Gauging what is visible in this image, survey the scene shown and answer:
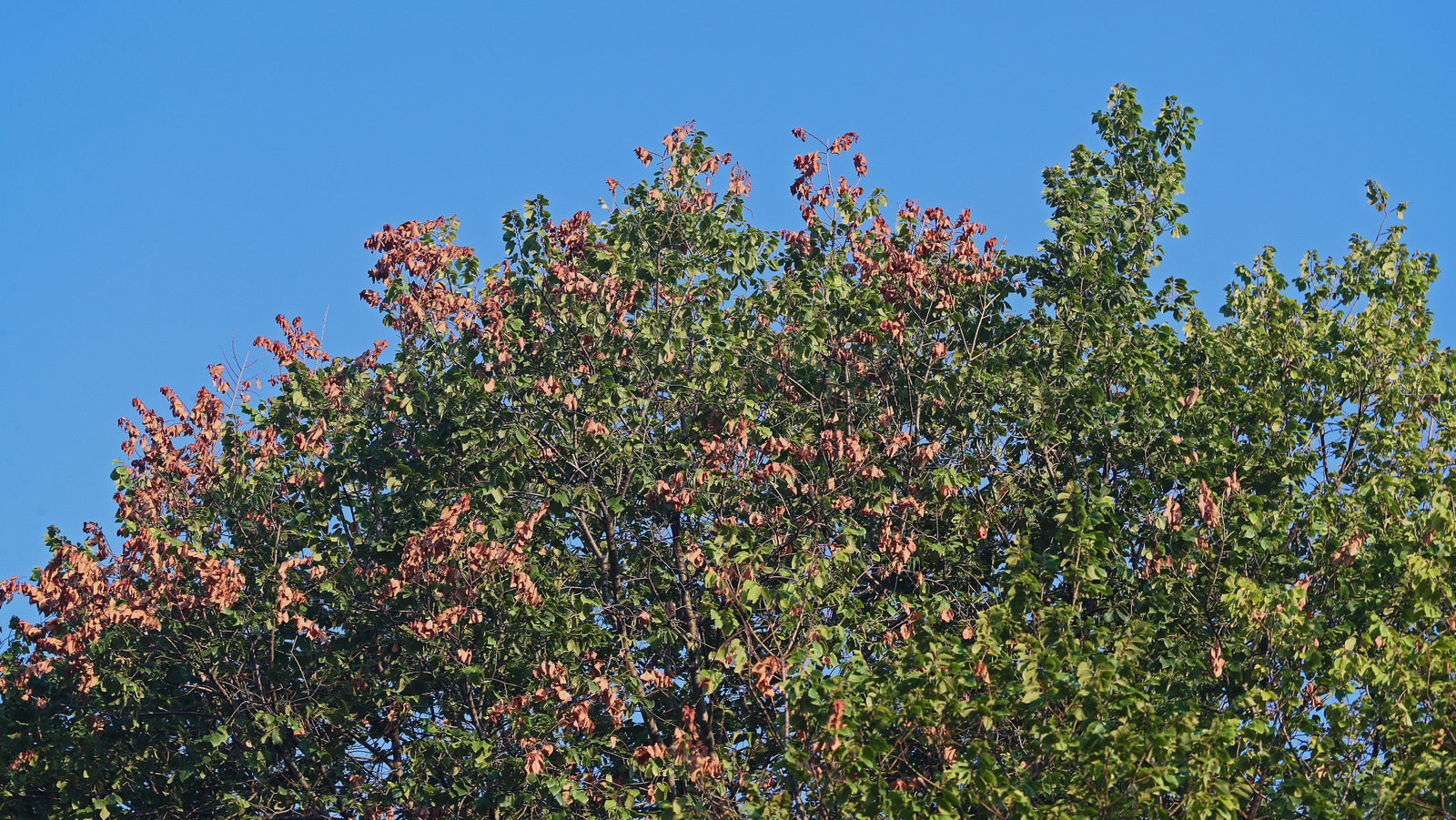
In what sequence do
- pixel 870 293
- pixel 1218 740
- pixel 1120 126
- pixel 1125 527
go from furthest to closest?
1. pixel 1120 126
2. pixel 870 293
3. pixel 1125 527
4. pixel 1218 740

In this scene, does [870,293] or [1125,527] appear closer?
[1125,527]

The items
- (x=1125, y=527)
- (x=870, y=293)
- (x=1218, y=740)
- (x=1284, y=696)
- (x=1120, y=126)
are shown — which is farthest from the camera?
(x=1120, y=126)

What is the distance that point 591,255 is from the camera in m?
A: 18.2

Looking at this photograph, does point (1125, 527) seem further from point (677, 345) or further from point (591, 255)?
point (591, 255)

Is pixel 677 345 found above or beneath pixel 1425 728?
above

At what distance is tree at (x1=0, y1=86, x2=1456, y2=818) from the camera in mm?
14656

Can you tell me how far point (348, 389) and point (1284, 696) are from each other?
41.3ft

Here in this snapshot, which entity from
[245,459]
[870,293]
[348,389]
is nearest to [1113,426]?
[870,293]

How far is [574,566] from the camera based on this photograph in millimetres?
17359

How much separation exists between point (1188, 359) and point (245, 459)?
12605 mm

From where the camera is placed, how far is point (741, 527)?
1588cm

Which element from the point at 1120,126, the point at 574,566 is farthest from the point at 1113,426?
the point at 574,566

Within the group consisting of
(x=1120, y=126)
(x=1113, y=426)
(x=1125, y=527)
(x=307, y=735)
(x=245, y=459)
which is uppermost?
(x=1120, y=126)

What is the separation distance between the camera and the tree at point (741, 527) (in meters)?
14.7
